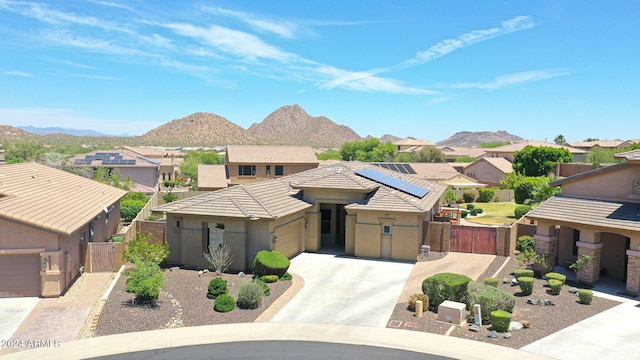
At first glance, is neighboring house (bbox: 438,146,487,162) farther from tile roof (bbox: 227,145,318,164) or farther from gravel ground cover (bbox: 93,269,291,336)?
gravel ground cover (bbox: 93,269,291,336)

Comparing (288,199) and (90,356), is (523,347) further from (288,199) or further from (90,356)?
(288,199)

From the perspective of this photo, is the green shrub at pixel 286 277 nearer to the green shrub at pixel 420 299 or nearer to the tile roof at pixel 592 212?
the green shrub at pixel 420 299

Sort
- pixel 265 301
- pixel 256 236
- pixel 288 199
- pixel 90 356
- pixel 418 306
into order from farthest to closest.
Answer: pixel 288 199
pixel 256 236
pixel 265 301
pixel 418 306
pixel 90 356

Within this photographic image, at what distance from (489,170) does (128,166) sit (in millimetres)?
53547

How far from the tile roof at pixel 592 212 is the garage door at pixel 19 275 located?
2259 cm

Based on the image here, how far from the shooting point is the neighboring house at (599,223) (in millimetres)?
22422

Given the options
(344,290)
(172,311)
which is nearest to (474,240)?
(344,290)

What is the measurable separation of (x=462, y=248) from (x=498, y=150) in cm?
8470

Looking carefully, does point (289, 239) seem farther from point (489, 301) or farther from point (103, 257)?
point (489, 301)

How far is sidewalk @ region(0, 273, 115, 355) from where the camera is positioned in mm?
16547

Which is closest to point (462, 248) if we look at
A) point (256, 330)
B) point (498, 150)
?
point (256, 330)

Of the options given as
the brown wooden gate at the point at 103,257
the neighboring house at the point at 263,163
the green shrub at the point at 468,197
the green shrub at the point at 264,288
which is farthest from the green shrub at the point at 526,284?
the neighboring house at the point at 263,163

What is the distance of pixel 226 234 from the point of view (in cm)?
2552

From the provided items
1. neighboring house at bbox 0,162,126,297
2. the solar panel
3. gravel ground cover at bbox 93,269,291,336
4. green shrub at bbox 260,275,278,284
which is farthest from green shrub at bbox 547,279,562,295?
neighboring house at bbox 0,162,126,297
